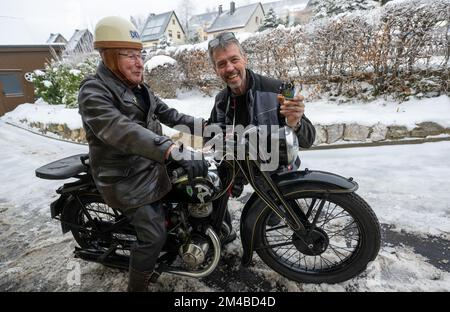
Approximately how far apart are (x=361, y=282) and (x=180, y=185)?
163 cm

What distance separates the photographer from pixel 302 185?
191 cm

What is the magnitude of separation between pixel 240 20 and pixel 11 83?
30.3 m

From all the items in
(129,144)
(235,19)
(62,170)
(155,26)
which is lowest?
(62,170)

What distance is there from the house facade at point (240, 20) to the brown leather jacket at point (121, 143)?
37.5 m

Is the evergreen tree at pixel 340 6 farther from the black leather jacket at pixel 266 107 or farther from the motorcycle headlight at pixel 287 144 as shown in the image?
the motorcycle headlight at pixel 287 144

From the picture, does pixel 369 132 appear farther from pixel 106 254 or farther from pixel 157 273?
pixel 106 254

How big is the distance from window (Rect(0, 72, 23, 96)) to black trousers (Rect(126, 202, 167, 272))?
18.7m

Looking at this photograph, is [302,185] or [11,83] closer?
[302,185]

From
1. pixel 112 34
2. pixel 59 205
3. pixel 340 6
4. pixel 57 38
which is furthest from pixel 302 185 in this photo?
pixel 57 38

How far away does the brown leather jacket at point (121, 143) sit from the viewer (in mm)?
1625

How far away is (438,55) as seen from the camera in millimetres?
5023

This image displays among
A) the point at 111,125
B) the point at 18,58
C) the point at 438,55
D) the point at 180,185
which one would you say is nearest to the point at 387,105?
the point at 438,55

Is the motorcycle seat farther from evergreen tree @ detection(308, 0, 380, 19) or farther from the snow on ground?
evergreen tree @ detection(308, 0, 380, 19)

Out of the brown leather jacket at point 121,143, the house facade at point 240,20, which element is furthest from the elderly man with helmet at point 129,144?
the house facade at point 240,20
